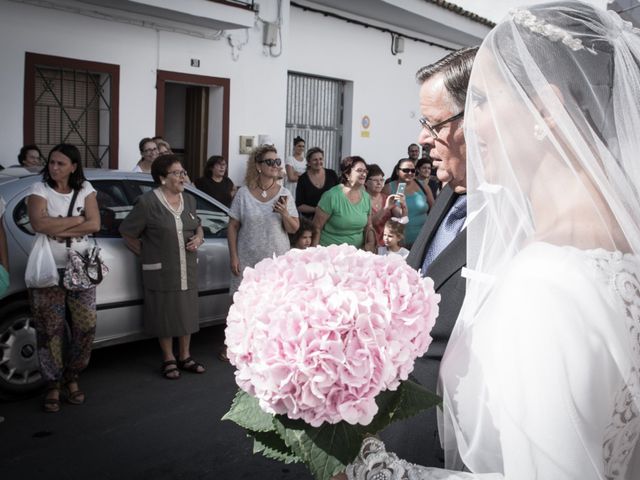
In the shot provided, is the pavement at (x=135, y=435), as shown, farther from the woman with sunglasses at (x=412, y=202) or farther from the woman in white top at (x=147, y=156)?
the woman in white top at (x=147, y=156)

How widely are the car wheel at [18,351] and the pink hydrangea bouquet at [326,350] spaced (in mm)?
4053

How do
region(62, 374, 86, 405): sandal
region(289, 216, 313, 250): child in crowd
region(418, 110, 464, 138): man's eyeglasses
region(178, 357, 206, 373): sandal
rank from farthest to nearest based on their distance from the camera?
region(289, 216, 313, 250): child in crowd
region(178, 357, 206, 373): sandal
region(62, 374, 86, 405): sandal
region(418, 110, 464, 138): man's eyeglasses

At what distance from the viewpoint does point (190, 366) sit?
5883mm

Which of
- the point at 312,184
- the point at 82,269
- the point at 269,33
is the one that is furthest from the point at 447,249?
the point at 269,33

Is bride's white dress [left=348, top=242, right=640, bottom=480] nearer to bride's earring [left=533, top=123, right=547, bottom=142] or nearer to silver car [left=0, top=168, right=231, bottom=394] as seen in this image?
bride's earring [left=533, top=123, right=547, bottom=142]

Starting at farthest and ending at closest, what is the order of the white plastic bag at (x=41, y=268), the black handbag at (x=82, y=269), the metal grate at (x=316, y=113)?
the metal grate at (x=316, y=113), the black handbag at (x=82, y=269), the white plastic bag at (x=41, y=268)

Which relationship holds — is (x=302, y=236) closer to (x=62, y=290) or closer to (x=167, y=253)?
(x=167, y=253)

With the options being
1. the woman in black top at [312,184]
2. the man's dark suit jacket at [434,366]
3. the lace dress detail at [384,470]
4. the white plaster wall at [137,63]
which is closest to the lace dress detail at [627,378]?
the lace dress detail at [384,470]

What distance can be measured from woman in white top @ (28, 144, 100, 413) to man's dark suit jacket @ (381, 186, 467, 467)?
3.38 meters

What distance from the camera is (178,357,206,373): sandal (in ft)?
19.3

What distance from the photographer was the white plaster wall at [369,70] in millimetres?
12485

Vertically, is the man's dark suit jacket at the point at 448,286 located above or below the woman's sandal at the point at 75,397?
above

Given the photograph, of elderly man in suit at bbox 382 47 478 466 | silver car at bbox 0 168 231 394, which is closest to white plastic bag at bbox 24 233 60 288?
silver car at bbox 0 168 231 394

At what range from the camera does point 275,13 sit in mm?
11305
